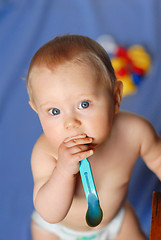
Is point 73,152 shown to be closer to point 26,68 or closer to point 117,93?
point 117,93

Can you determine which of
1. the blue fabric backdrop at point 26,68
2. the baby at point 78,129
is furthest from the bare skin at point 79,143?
the blue fabric backdrop at point 26,68

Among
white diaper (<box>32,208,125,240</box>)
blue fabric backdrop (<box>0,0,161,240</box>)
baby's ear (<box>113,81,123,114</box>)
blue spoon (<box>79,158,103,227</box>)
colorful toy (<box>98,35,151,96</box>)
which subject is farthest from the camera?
colorful toy (<box>98,35,151,96</box>)

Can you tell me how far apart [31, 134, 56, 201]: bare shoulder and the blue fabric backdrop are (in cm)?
30

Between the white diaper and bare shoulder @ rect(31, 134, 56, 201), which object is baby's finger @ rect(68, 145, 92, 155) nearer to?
bare shoulder @ rect(31, 134, 56, 201)

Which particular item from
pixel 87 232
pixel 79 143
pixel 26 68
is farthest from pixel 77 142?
pixel 26 68

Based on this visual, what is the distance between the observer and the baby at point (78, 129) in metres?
0.50

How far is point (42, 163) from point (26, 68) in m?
0.64

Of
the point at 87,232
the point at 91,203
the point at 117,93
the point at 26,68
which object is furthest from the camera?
the point at 26,68

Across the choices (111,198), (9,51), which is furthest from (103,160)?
(9,51)

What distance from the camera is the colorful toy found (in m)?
1.17

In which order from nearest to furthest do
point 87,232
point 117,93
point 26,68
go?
point 117,93
point 87,232
point 26,68

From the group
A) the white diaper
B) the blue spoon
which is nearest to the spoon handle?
the blue spoon

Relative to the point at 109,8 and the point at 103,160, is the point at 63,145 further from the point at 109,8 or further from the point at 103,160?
the point at 109,8

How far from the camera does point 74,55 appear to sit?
19.9 inches
